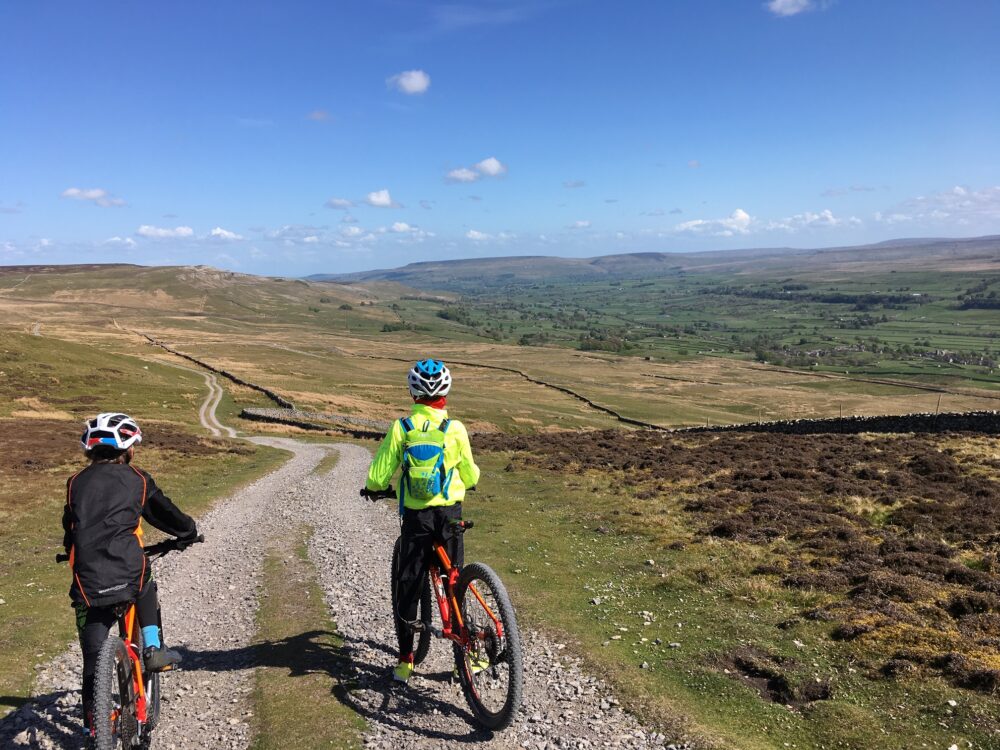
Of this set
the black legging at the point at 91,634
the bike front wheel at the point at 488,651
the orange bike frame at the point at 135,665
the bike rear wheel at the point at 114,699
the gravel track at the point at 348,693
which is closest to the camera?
the bike rear wheel at the point at 114,699

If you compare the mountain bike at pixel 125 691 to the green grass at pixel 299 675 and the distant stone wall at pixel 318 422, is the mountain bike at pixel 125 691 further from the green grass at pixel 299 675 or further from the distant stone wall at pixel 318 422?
the distant stone wall at pixel 318 422

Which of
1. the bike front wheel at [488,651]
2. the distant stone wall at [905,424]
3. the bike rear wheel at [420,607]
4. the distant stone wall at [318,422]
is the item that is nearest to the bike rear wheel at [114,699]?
the bike rear wheel at [420,607]

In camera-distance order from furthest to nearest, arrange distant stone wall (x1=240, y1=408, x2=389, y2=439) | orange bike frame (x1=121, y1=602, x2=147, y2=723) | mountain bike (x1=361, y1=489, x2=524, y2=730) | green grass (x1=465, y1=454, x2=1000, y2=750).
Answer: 1. distant stone wall (x1=240, y1=408, x2=389, y2=439)
2. green grass (x1=465, y1=454, x2=1000, y2=750)
3. mountain bike (x1=361, y1=489, x2=524, y2=730)
4. orange bike frame (x1=121, y1=602, x2=147, y2=723)

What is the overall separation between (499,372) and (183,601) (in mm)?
146863

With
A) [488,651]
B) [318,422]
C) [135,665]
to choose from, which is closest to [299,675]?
[135,665]

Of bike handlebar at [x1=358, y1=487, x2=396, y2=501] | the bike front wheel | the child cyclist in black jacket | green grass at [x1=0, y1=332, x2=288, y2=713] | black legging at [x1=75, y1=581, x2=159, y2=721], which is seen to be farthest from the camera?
green grass at [x1=0, y1=332, x2=288, y2=713]

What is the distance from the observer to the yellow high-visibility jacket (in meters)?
8.14

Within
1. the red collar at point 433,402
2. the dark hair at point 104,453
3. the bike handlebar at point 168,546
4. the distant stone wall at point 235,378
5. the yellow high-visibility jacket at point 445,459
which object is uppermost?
the red collar at point 433,402

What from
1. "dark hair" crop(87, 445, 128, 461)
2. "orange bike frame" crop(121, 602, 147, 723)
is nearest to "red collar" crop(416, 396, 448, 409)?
"dark hair" crop(87, 445, 128, 461)

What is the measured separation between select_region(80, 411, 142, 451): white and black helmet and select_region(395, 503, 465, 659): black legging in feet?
11.7

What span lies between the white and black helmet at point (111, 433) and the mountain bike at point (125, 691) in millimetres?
1273

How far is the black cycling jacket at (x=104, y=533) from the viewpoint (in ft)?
21.6

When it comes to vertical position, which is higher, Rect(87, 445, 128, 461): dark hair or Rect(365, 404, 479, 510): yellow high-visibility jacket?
Rect(87, 445, 128, 461): dark hair

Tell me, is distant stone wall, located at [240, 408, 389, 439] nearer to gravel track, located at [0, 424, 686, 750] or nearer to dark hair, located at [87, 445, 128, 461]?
gravel track, located at [0, 424, 686, 750]
